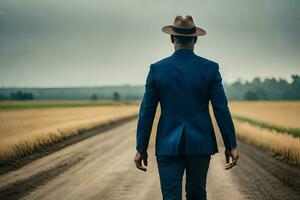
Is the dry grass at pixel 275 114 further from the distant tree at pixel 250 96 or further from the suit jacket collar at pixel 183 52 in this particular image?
the distant tree at pixel 250 96

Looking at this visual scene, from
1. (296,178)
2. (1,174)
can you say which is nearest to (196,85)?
(296,178)

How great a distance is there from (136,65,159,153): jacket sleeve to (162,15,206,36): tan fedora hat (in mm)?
398

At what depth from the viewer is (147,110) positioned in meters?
4.71

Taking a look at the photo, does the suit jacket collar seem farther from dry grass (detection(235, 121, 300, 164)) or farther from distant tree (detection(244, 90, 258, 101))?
distant tree (detection(244, 90, 258, 101))

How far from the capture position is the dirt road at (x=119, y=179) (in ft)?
29.2

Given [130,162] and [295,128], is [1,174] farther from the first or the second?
[295,128]

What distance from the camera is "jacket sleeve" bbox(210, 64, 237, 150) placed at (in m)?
4.66

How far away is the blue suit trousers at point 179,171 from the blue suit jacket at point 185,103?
6 centimetres

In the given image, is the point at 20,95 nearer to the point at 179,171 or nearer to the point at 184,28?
the point at 184,28

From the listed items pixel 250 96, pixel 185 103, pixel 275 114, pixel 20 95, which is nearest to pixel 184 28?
pixel 185 103

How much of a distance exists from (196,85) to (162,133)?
528mm

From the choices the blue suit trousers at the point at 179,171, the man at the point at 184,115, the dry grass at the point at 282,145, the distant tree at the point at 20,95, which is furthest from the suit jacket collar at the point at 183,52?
the distant tree at the point at 20,95

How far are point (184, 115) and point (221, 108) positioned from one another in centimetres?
34

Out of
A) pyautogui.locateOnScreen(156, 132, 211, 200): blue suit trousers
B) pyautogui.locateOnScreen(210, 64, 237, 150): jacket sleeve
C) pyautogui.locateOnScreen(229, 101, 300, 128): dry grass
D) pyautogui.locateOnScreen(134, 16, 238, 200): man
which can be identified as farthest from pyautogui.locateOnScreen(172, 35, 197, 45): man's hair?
pyautogui.locateOnScreen(229, 101, 300, 128): dry grass
